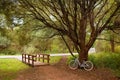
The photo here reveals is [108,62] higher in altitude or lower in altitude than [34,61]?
lower

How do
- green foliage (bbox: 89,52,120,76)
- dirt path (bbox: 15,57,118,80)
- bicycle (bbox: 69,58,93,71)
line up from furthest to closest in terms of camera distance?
green foliage (bbox: 89,52,120,76)
bicycle (bbox: 69,58,93,71)
dirt path (bbox: 15,57,118,80)

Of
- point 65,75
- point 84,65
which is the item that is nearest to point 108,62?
point 84,65

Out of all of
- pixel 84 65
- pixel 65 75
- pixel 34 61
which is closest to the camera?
pixel 65 75

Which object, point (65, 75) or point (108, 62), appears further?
point (108, 62)

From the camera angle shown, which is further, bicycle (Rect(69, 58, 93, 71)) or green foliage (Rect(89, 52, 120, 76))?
green foliage (Rect(89, 52, 120, 76))

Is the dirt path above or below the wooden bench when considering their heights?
below

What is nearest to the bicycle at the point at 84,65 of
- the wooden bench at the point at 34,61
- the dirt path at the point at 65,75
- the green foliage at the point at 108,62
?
the dirt path at the point at 65,75

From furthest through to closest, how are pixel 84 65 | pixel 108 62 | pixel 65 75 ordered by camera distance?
pixel 108 62 < pixel 84 65 < pixel 65 75

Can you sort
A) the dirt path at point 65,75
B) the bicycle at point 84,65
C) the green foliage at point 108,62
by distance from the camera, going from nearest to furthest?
1. the dirt path at point 65,75
2. the bicycle at point 84,65
3. the green foliage at point 108,62

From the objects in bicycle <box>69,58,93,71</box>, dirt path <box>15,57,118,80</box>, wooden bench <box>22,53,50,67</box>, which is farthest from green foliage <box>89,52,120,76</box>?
wooden bench <box>22,53,50,67</box>

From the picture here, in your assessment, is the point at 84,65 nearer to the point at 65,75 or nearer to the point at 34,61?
the point at 65,75

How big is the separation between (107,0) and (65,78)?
282 inches

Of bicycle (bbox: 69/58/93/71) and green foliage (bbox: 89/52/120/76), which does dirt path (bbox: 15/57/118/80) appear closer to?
bicycle (bbox: 69/58/93/71)

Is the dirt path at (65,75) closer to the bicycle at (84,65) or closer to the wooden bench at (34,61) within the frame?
the bicycle at (84,65)
